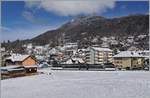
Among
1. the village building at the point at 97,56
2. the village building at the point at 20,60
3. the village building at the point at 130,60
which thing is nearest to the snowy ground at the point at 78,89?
the village building at the point at 20,60

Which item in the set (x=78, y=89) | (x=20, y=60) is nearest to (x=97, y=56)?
(x=20, y=60)

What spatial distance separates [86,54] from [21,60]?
50.0 ft

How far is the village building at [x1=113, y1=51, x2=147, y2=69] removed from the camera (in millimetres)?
30475

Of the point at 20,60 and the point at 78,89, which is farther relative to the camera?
the point at 20,60

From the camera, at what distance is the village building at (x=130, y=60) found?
100.0 feet

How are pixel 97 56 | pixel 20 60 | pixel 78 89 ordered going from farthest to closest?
1. pixel 97 56
2. pixel 20 60
3. pixel 78 89

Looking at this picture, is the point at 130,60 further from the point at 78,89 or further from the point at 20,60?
the point at 78,89

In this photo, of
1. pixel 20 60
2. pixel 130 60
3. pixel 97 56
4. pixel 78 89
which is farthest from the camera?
pixel 97 56

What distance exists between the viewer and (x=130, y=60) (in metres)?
31.2

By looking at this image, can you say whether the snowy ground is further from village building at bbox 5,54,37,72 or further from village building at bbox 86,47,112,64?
village building at bbox 86,47,112,64

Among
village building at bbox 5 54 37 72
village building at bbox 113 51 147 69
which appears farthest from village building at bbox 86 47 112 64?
village building at bbox 5 54 37 72

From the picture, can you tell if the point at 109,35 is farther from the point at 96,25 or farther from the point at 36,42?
the point at 36,42

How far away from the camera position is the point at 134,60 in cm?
3141

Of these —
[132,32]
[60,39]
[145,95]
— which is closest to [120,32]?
[132,32]
